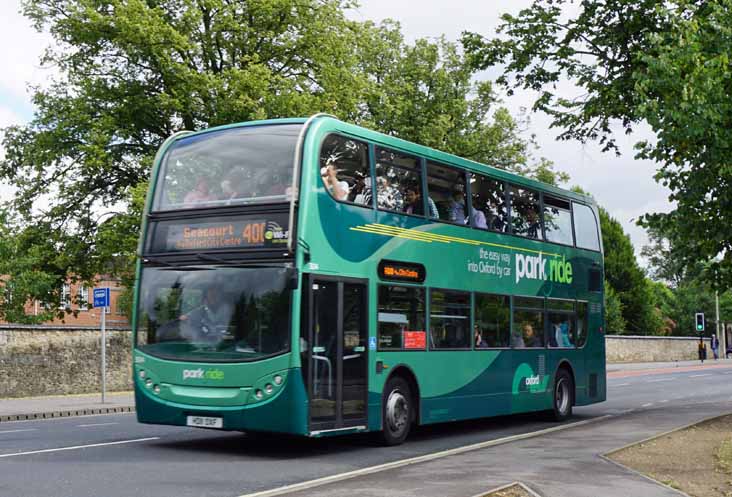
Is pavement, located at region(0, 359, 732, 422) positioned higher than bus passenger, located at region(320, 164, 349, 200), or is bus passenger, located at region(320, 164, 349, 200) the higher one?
bus passenger, located at region(320, 164, 349, 200)

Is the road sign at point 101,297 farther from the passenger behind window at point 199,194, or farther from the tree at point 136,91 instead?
the passenger behind window at point 199,194

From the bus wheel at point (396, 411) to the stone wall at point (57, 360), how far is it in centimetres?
1463

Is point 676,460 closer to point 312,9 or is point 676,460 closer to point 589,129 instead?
point 589,129

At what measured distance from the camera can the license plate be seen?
40.5 ft

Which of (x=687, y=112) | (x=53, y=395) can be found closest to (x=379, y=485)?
(x=687, y=112)

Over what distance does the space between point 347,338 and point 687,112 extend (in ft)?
22.9

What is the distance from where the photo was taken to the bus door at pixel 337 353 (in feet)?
40.8

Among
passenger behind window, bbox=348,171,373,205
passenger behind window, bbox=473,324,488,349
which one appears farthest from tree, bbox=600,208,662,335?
passenger behind window, bbox=348,171,373,205

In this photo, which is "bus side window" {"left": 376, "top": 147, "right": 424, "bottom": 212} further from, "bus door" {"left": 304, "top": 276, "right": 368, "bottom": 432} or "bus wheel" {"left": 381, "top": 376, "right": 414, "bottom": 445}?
"bus wheel" {"left": 381, "top": 376, "right": 414, "bottom": 445}

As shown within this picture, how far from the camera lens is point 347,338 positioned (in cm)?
1311

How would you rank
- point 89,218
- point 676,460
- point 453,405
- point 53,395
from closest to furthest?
point 676,460 → point 453,405 → point 53,395 → point 89,218

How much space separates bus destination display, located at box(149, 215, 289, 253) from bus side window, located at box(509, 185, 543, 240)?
6442mm

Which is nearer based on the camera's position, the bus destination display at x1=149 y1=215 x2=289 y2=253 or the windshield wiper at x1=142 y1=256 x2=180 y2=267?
the bus destination display at x1=149 y1=215 x2=289 y2=253

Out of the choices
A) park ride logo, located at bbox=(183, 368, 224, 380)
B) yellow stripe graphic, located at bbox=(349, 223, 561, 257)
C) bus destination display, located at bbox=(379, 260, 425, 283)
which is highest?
yellow stripe graphic, located at bbox=(349, 223, 561, 257)
